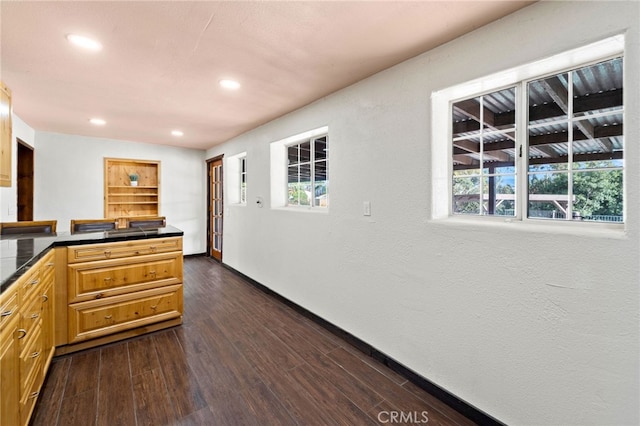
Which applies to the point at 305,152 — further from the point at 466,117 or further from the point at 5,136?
the point at 5,136

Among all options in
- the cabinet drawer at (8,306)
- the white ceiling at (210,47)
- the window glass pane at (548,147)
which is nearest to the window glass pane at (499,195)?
the window glass pane at (548,147)

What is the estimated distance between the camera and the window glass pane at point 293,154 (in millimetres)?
3723

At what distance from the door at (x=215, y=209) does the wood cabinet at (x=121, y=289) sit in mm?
2819

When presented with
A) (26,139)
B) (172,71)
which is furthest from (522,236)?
(26,139)

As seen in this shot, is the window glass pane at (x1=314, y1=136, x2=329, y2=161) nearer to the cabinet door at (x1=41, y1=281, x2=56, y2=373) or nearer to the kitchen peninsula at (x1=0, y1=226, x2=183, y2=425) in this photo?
the kitchen peninsula at (x1=0, y1=226, x2=183, y2=425)

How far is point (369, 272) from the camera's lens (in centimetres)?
245

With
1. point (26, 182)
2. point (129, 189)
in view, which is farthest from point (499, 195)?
point (26, 182)

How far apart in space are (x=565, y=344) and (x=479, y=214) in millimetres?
818

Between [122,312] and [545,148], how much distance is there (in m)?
3.44

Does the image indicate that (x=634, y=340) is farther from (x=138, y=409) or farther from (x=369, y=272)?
(x=138, y=409)

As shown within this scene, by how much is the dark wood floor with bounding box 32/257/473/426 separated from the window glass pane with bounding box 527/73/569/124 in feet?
6.04

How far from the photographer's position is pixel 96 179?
16.4 ft

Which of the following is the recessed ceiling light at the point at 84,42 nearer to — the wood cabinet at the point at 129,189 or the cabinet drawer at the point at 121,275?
the cabinet drawer at the point at 121,275
